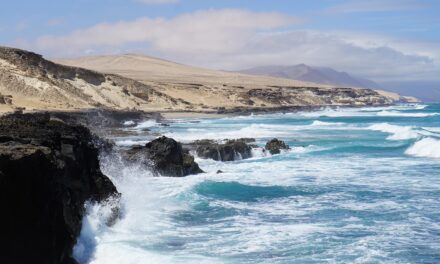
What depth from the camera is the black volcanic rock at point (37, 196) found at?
961cm

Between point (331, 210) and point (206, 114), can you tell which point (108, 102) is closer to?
point (206, 114)

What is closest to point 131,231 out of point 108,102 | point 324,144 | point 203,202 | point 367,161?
point 203,202

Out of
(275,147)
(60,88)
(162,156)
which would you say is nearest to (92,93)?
(60,88)

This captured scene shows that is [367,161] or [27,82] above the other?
[27,82]

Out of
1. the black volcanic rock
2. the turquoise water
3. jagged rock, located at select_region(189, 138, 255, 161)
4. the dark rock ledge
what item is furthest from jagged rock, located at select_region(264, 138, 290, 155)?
the black volcanic rock

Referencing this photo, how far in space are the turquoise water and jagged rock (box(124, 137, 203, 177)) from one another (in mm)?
567

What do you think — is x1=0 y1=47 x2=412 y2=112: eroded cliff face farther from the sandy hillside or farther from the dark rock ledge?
the dark rock ledge

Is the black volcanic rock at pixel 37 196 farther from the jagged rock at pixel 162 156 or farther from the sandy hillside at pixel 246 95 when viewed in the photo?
the sandy hillside at pixel 246 95

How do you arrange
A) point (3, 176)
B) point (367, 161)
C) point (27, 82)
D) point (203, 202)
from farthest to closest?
point (27, 82) → point (367, 161) → point (203, 202) → point (3, 176)

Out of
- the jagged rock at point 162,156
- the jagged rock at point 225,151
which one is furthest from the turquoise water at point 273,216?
the jagged rock at point 225,151

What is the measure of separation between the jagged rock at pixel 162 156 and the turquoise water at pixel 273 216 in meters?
0.57

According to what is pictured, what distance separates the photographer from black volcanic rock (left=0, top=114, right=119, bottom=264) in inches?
378

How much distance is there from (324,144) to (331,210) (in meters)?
23.6

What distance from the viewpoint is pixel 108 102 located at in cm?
7169
